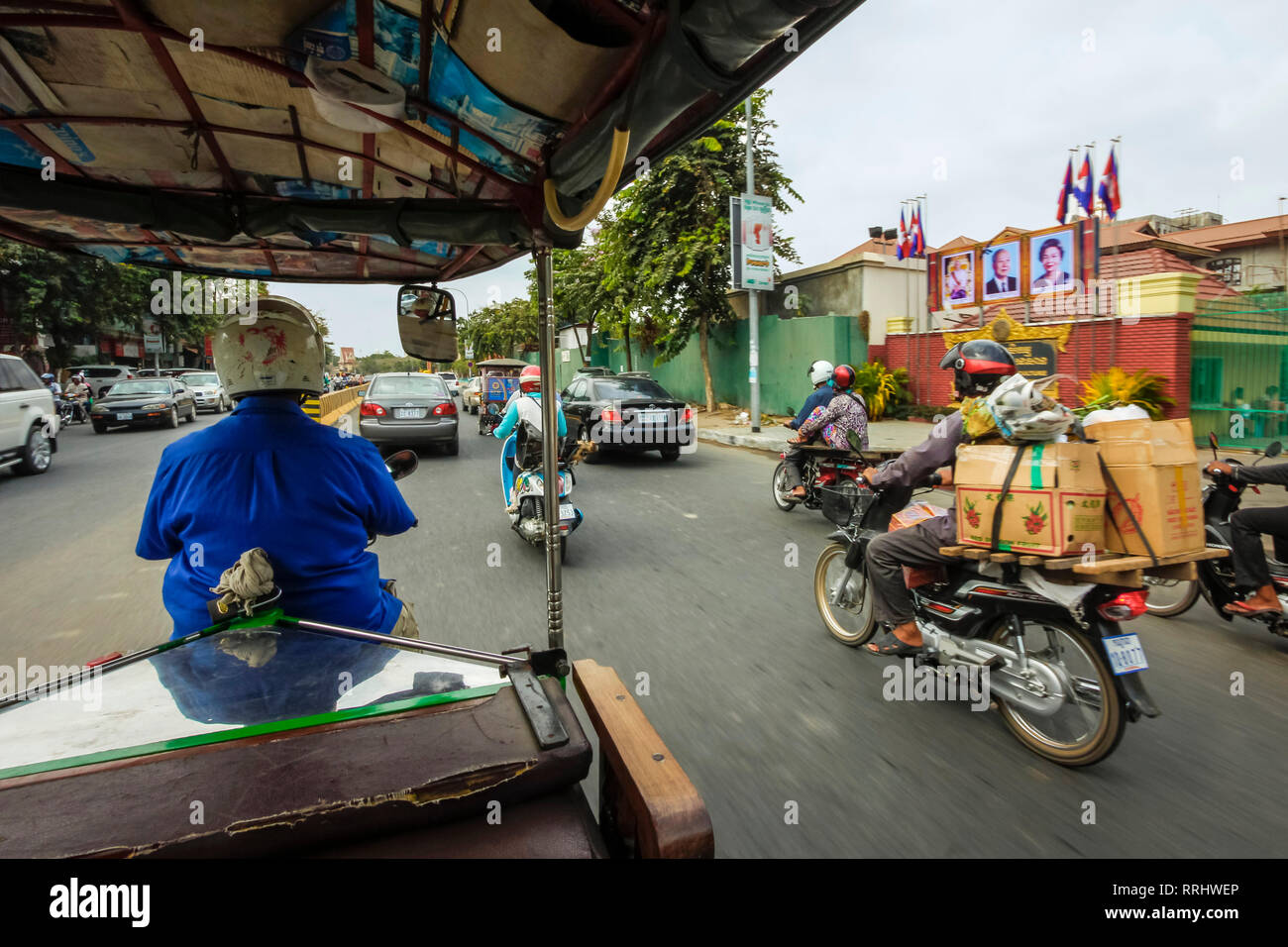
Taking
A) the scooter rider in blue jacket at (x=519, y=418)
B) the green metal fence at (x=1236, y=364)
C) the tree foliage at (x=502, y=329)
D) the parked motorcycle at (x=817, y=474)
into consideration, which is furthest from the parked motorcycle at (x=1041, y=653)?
the tree foliage at (x=502, y=329)

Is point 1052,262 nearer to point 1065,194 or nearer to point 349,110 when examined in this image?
point 1065,194

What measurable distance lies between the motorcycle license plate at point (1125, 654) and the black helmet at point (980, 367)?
4.09 feet

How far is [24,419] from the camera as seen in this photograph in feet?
36.9

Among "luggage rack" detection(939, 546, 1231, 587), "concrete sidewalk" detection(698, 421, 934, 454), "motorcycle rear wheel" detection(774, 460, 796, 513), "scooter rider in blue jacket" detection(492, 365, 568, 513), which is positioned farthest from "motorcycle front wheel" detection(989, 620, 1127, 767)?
"concrete sidewalk" detection(698, 421, 934, 454)

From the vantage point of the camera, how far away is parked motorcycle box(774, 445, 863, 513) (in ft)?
25.2

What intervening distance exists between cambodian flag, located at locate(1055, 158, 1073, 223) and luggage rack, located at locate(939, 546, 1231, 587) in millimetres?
17178

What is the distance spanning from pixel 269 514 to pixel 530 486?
14.0ft

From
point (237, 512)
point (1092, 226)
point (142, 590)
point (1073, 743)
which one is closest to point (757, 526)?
point (1073, 743)

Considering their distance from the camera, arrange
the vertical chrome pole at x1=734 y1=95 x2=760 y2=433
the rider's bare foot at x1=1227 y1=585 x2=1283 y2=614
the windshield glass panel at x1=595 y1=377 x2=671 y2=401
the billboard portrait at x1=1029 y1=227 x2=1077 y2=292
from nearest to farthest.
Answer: the rider's bare foot at x1=1227 y1=585 x2=1283 y2=614 → the windshield glass panel at x1=595 y1=377 x2=671 y2=401 → the billboard portrait at x1=1029 y1=227 x2=1077 y2=292 → the vertical chrome pole at x1=734 y1=95 x2=760 y2=433

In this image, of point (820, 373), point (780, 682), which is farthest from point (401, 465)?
point (820, 373)

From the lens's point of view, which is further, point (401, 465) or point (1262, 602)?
point (1262, 602)

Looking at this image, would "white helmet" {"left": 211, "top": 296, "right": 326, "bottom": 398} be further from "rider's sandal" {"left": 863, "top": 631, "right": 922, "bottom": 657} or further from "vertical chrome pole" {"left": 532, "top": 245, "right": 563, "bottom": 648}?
"rider's sandal" {"left": 863, "top": 631, "right": 922, "bottom": 657}

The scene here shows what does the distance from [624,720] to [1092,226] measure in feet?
53.2

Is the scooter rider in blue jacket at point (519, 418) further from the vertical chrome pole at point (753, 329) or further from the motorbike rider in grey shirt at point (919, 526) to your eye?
the vertical chrome pole at point (753, 329)
